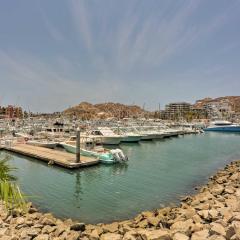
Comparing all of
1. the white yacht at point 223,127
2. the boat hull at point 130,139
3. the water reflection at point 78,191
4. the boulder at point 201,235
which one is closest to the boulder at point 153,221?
the boulder at point 201,235

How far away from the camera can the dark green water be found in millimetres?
17459

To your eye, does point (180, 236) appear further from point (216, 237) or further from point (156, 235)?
point (216, 237)

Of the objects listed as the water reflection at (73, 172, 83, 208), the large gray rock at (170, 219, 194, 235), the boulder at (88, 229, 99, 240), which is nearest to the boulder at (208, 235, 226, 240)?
the large gray rock at (170, 219, 194, 235)

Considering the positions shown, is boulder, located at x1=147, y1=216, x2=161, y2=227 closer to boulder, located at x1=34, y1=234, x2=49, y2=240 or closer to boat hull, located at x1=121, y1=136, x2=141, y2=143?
boulder, located at x1=34, y1=234, x2=49, y2=240

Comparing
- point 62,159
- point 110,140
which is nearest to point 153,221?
point 62,159

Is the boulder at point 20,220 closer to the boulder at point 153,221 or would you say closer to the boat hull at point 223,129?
the boulder at point 153,221

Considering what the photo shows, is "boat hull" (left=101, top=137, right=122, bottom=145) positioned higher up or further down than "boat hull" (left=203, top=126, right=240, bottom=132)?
further down

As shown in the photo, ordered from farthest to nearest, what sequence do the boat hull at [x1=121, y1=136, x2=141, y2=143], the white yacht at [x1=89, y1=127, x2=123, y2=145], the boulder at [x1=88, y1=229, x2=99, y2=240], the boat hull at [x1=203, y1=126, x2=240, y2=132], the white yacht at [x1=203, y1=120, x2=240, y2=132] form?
the white yacht at [x1=203, y1=120, x2=240, y2=132], the boat hull at [x1=203, y1=126, x2=240, y2=132], the boat hull at [x1=121, y1=136, x2=141, y2=143], the white yacht at [x1=89, y1=127, x2=123, y2=145], the boulder at [x1=88, y1=229, x2=99, y2=240]

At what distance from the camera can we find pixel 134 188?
22484 millimetres

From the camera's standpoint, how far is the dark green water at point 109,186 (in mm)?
17459

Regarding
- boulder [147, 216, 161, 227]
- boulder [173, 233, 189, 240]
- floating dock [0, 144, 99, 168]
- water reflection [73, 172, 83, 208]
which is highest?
floating dock [0, 144, 99, 168]

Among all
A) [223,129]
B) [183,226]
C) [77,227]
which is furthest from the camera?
[223,129]

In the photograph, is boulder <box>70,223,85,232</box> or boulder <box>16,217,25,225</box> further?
boulder <box>16,217,25,225</box>

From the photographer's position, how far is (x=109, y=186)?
76.5 ft
